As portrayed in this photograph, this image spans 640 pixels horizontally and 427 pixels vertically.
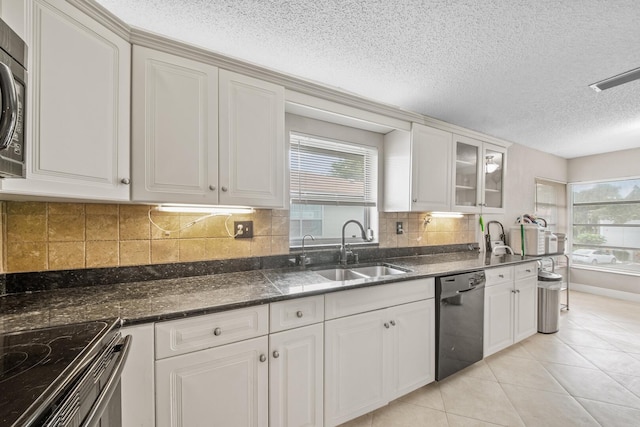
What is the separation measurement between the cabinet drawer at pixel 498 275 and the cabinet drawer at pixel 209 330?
2033 mm

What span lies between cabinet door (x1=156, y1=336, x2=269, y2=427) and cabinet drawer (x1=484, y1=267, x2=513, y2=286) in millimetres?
2051

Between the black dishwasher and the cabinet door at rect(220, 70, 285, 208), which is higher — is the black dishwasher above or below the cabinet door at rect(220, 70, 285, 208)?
below

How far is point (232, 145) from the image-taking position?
4.90 feet

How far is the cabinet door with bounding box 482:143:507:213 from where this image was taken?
2.88 m

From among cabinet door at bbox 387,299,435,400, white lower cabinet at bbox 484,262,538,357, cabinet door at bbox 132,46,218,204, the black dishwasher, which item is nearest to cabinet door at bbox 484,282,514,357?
white lower cabinet at bbox 484,262,538,357

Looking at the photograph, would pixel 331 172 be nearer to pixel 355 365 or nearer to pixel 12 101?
pixel 355 365

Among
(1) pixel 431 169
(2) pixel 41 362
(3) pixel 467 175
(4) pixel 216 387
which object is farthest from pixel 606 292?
(2) pixel 41 362

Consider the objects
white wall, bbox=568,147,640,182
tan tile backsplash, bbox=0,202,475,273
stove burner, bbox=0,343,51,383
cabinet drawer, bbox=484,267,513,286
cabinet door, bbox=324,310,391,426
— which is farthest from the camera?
white wall, bbox=568,147,640,182

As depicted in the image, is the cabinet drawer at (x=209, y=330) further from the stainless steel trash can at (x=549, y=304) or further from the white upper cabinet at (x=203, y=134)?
the stainless steel trash can at (x=549, y=304)

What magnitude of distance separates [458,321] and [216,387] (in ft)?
5.88

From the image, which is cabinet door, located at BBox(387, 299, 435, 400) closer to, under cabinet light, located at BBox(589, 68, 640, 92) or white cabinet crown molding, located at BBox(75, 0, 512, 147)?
white cabinet crown molding, located at BBox(75, 0, 512, 147)

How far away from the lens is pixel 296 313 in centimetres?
136

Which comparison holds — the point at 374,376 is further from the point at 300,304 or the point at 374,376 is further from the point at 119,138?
the point at 119,138

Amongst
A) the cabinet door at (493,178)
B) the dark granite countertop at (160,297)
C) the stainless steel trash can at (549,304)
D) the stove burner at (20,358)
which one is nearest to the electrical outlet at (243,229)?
the dark granite countertop at (160,297)
